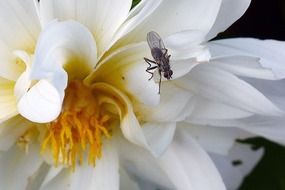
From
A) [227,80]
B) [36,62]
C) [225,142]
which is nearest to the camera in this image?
[36,62]

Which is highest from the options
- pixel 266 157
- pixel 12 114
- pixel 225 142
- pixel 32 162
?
pixel 12 114

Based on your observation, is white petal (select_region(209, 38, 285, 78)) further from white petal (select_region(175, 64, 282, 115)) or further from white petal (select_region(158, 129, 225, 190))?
white petal (select_region(158, 129, 225, 190))

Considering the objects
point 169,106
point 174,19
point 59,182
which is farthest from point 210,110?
point 59,182

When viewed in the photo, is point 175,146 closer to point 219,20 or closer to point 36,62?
point 219,20

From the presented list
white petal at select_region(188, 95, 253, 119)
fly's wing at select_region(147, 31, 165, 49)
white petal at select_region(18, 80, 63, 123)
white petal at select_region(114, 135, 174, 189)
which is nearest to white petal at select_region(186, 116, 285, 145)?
white petal at select_region(188, 95, 253, 119)

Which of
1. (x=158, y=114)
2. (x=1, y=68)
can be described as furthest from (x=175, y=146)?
(x=1, y=68)
